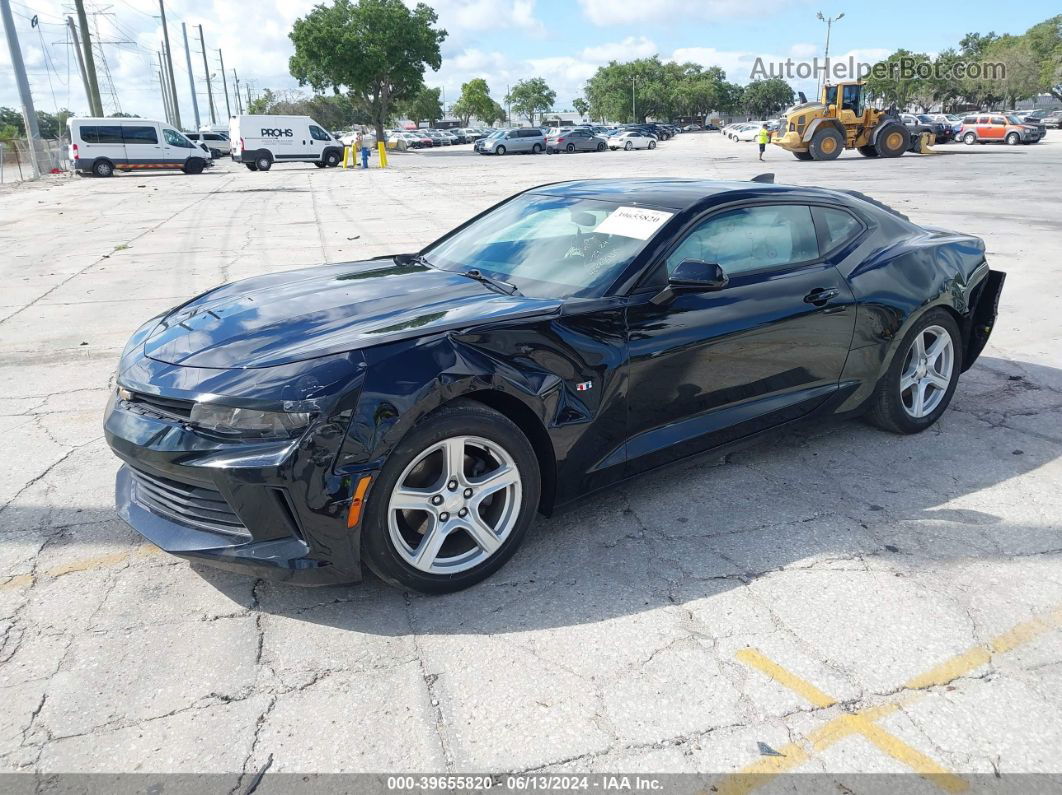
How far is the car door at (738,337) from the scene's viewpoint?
11.5 feet

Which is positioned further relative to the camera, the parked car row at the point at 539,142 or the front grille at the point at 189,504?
the parked car row at the point at 539,142

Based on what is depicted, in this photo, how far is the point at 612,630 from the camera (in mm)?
2902

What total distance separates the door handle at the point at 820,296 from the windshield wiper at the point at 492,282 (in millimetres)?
1523

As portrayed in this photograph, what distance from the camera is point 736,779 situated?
2232 millimetres

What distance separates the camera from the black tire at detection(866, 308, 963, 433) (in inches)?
176

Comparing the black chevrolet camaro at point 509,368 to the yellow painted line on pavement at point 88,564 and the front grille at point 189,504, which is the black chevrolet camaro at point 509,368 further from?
the yellow painted line on pavement at point 88,564

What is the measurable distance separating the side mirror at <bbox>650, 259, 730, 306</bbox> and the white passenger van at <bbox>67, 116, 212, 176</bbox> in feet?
113

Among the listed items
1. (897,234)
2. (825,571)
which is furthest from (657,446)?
(897,234)

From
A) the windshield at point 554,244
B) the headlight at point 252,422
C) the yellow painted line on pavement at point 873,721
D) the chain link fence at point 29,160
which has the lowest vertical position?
the yellow painted line on pavement at point 873,721

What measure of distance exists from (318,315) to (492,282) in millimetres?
855

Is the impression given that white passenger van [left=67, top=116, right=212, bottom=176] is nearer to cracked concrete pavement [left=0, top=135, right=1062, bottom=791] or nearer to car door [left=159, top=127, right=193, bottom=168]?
car door [left=159, top=127, right=193, bottom=168]

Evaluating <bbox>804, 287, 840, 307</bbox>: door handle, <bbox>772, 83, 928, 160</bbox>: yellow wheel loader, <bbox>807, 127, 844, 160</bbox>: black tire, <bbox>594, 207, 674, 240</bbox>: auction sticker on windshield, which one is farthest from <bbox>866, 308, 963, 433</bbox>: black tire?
<bbox>807, 127, 844, 160</bbox>: black tire

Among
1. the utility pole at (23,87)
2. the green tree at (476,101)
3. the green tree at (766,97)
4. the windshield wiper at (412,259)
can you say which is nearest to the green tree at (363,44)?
the utility pole at (23,87)

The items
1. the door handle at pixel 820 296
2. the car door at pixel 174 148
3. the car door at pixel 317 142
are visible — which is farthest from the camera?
the car door at pixel 317 142
